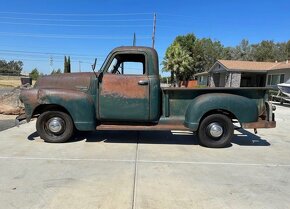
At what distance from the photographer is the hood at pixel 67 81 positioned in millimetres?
6988

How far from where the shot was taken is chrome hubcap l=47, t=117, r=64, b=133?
6.95 m

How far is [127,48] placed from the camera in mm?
→ 7137

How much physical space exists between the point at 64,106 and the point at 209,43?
5981 centimetres

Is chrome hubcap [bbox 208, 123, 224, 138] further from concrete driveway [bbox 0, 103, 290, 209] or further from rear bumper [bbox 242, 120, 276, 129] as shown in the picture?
rear bumper [bbox 242, 120, 276, 129]

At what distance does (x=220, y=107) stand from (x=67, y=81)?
3.46 metres

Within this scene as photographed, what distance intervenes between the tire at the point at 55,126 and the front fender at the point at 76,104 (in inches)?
9.7

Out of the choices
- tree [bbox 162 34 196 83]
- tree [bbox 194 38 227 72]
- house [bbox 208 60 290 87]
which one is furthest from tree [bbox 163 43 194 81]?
house [bbox 208 60 290 87]

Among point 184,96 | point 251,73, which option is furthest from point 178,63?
point 184,96

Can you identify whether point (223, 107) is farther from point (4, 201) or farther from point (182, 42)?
point (182, 42)

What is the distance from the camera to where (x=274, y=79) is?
31656 millimetres

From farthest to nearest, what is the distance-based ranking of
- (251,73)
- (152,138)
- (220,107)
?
(251,73)
(152,138)
(220,107)

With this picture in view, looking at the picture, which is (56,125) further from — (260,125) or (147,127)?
(260,125)

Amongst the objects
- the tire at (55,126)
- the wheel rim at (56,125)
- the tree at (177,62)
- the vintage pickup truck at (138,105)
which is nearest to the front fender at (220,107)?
the vintage pickup truck at (138,105)

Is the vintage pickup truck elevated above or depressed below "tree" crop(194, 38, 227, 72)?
below
